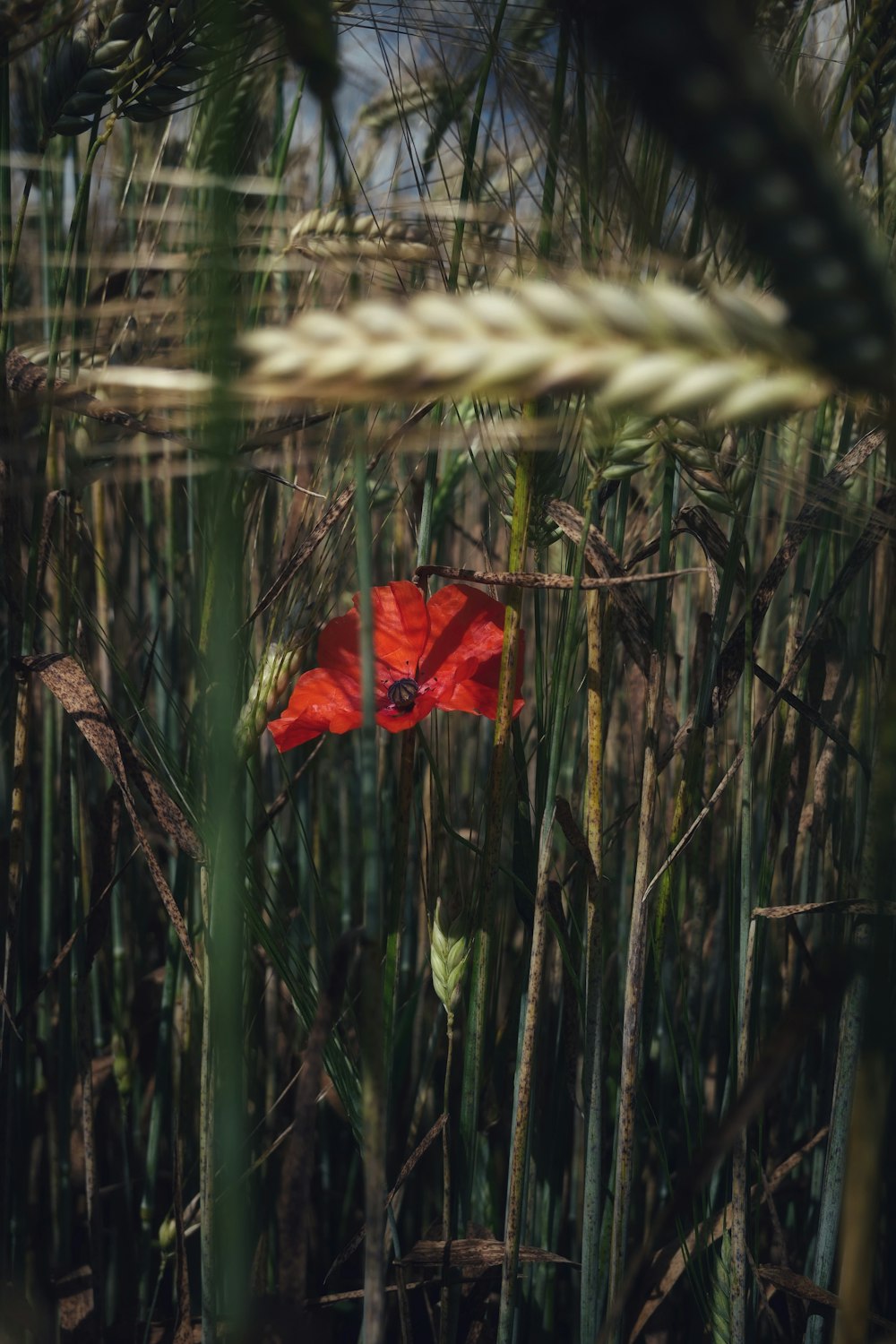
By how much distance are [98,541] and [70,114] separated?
0.54 meters

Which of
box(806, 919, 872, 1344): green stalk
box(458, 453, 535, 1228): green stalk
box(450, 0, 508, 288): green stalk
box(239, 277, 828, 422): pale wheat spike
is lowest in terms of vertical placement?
box(806, 919, 872, 1344): green stalk

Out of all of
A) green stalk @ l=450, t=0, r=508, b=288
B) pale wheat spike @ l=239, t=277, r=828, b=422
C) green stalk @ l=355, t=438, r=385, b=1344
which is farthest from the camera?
green stalk @ l=450, t=0, r=508, b=288

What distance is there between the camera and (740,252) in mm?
764

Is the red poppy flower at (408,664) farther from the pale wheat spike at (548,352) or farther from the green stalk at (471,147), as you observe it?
the pale wheat spike at (548,352)

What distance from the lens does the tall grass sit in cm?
35

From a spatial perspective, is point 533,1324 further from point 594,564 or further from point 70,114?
point 70,114

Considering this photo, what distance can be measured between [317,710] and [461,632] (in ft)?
0.55

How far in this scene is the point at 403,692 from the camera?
0.96 meters

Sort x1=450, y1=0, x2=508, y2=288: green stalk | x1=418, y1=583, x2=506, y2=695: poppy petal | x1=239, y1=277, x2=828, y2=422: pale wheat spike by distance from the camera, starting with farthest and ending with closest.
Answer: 1. x1=418, y1=583, x2=506, y2=695: poppy petal
2. x1=450, y1=0, x2=508, y2=288: green stalk
3. x1=239, y1=277, x2=828, y2=422: pale wheat spike

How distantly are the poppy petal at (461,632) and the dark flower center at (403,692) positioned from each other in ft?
0.14

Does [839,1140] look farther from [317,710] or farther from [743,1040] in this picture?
[317,710]

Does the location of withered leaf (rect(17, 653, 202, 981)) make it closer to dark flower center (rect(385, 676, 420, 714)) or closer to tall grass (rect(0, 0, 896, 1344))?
tall grass (rect(0, 0, 896, 1344))

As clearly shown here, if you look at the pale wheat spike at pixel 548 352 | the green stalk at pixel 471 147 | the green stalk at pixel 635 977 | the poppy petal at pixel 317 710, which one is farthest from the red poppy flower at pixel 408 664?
the pale wheat spike at pixel 548 352

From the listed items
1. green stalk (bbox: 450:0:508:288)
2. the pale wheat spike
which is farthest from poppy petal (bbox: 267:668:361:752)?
the pale wheat spike
